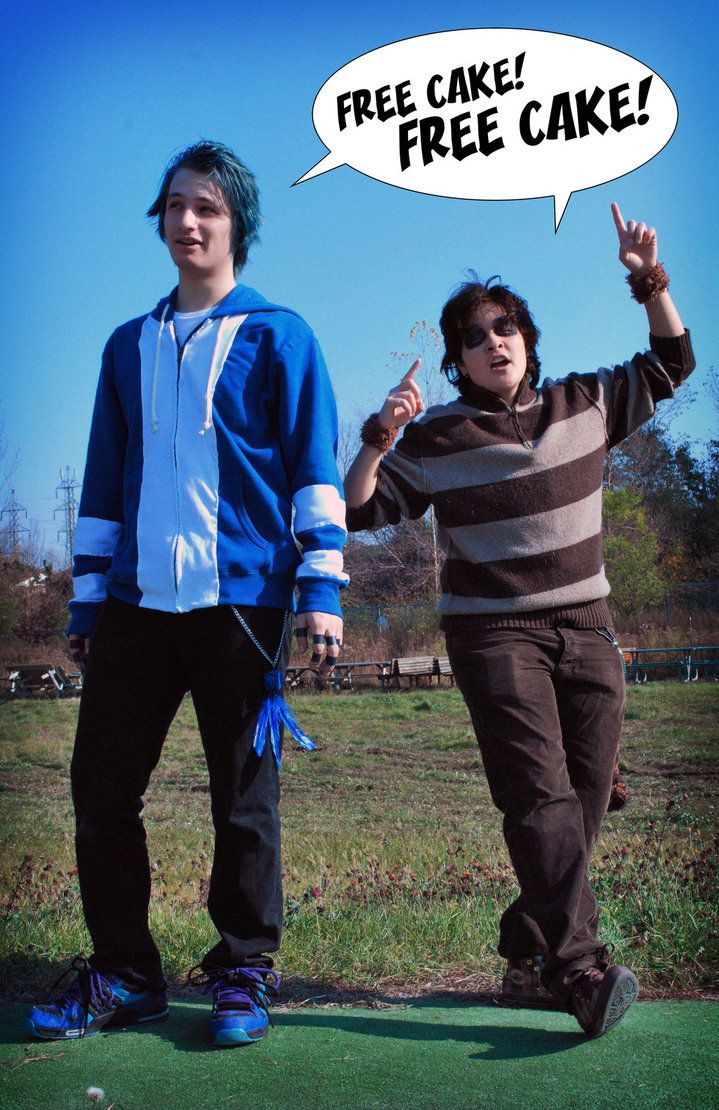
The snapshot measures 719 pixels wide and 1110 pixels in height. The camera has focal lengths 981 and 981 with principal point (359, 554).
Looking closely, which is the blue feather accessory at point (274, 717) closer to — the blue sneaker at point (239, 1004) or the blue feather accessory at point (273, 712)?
the blue feather accessory at point (273, 712)

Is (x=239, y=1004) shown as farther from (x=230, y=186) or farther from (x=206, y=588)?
(x=230, y=186)

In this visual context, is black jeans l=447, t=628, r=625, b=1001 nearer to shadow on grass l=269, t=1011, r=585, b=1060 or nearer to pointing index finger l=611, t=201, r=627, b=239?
shadow on grass l=269, t=1011, r=585, b=1060

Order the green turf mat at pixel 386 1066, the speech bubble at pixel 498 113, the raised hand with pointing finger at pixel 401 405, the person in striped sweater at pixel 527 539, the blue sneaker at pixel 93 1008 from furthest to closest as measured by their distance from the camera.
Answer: the speech bubble at pixel 498 113 → the raised hand with pointing finger at pixel 401 405 → the person in striped sweater at pixel 527 539 → the blue sneaker at pixel 93 1008 → the green turf mat at pixel 386 1066

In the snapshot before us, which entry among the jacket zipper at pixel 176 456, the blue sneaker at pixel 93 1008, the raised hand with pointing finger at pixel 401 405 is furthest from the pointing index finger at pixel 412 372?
the blue sneaker at pixel 93 1008

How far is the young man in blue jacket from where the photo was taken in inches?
79.1

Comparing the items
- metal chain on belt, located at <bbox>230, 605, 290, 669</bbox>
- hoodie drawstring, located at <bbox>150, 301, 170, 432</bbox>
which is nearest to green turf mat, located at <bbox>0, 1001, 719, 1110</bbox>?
metal chain on belt, located at <bbox>230, 605, 290, 669</bbox>

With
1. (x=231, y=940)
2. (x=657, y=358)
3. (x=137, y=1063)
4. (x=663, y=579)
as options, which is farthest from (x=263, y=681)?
(x=663, y=579)

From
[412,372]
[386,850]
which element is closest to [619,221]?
[412,372]

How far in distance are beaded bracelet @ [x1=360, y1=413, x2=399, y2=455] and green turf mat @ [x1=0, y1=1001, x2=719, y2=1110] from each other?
1.26 metres

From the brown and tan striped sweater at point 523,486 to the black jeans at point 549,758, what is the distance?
0.08m

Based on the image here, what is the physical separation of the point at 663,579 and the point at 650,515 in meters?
1.98

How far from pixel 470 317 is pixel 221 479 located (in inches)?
30.9

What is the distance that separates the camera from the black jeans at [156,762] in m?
2.01

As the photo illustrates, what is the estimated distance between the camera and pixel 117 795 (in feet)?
6.80
